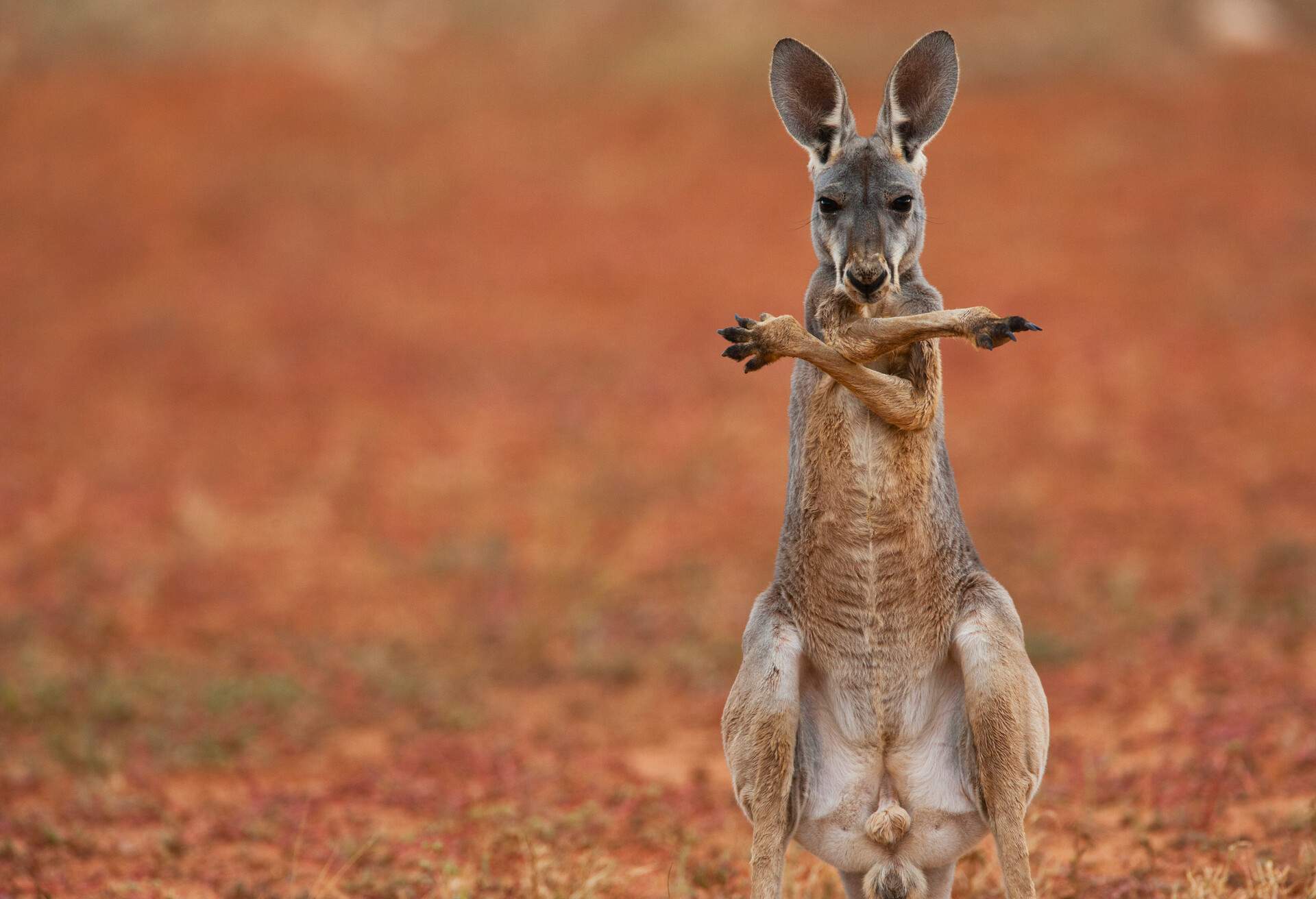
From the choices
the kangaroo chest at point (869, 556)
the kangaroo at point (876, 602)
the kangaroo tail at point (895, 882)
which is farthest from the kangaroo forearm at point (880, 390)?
the kangaroo tail at point (895, 882)

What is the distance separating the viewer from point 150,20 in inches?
906

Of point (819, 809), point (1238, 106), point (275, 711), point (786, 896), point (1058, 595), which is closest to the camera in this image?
point (819, 809)

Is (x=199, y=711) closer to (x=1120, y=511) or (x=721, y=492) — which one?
(x=721, y=492)

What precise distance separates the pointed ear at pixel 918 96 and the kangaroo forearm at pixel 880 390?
75 cm

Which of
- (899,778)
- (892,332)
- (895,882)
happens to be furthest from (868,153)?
(895,882)

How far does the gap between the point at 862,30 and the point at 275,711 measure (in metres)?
20.8

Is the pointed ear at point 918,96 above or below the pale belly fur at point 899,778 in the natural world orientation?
above

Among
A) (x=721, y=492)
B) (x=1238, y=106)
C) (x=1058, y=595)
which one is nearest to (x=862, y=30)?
(x=1238, y=106)

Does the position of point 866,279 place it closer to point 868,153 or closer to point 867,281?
point 867,281

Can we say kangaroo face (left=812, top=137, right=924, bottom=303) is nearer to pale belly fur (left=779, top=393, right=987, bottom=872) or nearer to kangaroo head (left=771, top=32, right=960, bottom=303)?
kangaroo head (left=771, top=32, right=960, bottom=303)

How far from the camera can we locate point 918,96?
411 cm

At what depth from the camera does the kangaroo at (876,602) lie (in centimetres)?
377

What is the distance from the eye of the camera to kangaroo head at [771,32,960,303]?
3791mm

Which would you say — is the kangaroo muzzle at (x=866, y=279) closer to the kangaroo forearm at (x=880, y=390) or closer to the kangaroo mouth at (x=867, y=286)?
the kangaroo mouth at (x=867, y=286)
